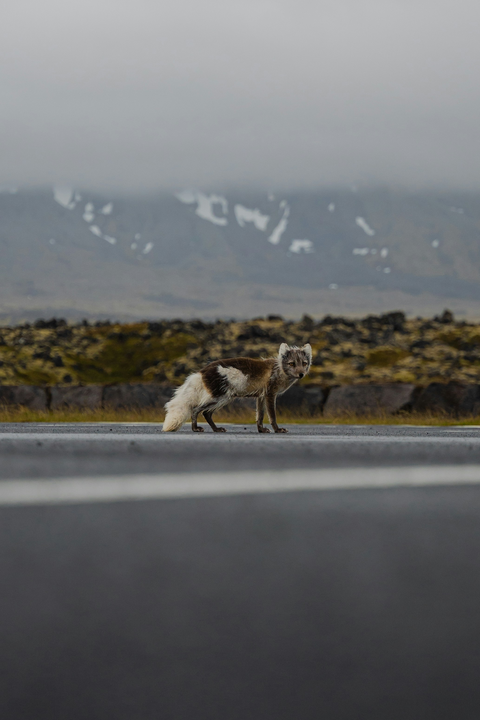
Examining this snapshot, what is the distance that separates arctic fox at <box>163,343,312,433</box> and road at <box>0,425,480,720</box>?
6425 millimetres

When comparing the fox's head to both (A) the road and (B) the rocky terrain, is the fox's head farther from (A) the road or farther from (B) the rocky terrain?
(B) the rocky terrain

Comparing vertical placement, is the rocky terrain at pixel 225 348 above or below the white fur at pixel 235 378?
below

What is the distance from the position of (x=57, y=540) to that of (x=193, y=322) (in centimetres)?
4948

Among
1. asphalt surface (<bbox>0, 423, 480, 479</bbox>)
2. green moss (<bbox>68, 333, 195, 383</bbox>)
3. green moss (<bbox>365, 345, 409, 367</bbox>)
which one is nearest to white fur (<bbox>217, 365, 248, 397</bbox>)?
asphalt surface (<bbox>0, 423, 480, 479</bbox>)

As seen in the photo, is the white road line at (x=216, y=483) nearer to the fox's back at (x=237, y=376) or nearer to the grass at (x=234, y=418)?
the fox's back at (x=237, y=376)

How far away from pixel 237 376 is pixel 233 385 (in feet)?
0.40

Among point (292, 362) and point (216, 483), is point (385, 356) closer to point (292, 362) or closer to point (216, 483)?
point (292, 362)

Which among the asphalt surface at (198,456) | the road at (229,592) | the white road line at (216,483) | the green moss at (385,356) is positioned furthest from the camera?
the green moss at (385,356)

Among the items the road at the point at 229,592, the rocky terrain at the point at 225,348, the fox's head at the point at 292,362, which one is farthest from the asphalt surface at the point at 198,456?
the rocky terrain at the point at 225,348

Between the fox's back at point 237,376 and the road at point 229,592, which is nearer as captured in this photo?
the road at point 229,592

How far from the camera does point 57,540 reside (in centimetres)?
213

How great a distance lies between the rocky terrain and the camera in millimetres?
32656

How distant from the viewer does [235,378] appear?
375 inches

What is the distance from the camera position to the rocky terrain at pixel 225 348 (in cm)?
3266
